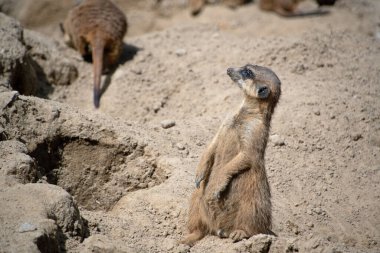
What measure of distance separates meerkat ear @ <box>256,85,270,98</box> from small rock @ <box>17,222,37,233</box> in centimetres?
149

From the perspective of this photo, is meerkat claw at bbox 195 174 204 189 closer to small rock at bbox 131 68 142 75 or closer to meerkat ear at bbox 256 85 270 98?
meerkat ear at bbox 256 85 270 98

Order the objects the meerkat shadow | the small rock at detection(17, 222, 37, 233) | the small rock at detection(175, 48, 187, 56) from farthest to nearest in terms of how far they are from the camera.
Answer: the small rock at detection(175, 48, 187, 56) → the meerkat shadow → the small rock at detection(17, 222, 37, 233)

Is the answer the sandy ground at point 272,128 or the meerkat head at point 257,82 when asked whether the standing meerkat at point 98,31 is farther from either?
the meerkat head at point 257,82

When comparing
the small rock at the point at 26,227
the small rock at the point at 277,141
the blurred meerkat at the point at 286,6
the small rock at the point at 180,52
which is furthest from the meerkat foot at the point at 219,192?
the blurred meerkat at the point at 286,6

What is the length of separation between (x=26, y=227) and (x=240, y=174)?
125 centimetres

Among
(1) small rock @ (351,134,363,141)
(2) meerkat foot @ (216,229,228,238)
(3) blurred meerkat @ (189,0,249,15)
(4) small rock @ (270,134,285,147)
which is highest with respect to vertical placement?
(2) meerkat foot @ (216,229,228,238)

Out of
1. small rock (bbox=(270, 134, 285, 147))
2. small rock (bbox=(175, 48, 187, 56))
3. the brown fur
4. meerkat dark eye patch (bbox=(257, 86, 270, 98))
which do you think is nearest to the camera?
meerkat dark eye patch (bbox=(257, 86, 270, 98))

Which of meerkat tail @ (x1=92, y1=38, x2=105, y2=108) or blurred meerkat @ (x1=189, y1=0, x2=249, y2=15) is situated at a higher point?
meerkat tail @ (x1=92, y1=38, x2=105, y2=108)

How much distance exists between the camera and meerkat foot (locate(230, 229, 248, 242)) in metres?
3.30

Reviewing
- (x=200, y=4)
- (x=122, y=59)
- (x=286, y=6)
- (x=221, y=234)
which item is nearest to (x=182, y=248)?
(x=221, y=234)

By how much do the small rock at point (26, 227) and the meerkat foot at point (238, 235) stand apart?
1169 mm

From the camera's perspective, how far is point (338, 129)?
473 cm

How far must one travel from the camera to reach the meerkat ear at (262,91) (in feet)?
11.1

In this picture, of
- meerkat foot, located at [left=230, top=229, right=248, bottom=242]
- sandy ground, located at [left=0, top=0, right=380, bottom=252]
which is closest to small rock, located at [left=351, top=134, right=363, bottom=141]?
sandy ground, located at [left=0, top=0, right=380, bottom=252]
